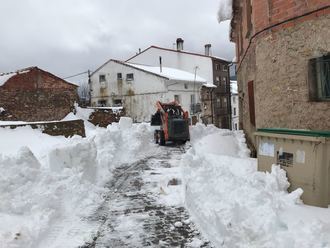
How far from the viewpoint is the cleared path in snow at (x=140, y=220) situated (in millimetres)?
5598

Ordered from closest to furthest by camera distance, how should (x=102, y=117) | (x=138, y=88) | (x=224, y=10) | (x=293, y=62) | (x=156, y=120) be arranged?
(x=293, y=62) → (x=224, y=10) → (x=156, y=120) → (x=102, y=117) → (x=138, y=88)

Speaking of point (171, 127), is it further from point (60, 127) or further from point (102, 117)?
point (60, 127)

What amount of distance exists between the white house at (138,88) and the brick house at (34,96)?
351 inches

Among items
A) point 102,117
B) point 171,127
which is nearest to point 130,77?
point 102,117

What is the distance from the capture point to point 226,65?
46844 millimetres

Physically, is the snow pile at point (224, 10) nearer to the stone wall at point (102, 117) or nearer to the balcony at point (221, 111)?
the stone wall at point (102, 117)

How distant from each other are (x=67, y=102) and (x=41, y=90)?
1.81 meters

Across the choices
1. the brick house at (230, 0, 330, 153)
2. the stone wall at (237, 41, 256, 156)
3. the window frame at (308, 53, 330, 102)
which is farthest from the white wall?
the window frame at (308, 53, 330, 102)

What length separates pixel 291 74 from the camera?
8.23 metres

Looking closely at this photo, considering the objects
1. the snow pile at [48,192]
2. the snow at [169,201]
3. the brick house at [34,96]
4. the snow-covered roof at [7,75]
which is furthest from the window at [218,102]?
the snow at [169,201]

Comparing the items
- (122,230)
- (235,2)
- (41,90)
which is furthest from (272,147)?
(41,90)

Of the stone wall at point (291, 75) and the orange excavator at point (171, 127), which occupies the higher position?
the stone wall at point (291, 75)

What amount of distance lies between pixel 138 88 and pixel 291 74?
26311 mm

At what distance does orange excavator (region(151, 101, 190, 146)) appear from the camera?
19.5 meters
